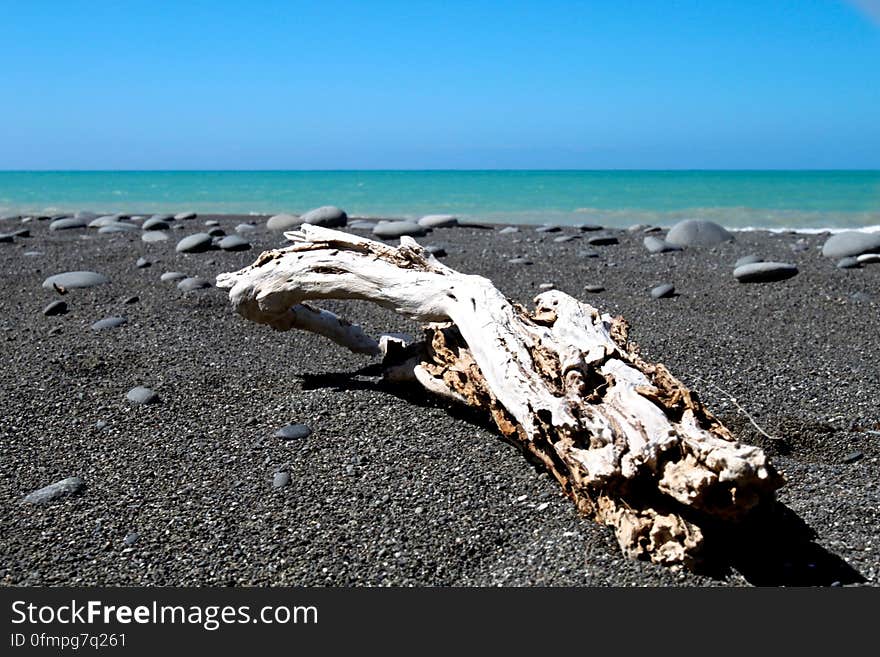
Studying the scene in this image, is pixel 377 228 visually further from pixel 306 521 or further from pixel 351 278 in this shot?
pixel 306 521

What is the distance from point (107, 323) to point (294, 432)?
2.74 metres

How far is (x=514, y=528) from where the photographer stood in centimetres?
296

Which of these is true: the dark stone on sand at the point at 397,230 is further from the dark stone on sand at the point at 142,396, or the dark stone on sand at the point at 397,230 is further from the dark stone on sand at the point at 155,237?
the dark stone on sand at the point at 142,396

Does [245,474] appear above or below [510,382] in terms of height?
below

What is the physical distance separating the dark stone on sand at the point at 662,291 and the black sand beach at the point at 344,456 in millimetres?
161

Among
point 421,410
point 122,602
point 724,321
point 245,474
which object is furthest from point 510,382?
point 724,321

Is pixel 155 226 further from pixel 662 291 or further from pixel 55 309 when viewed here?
pixel 662 291

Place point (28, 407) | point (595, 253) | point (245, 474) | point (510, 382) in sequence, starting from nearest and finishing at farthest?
1. point (510, 382)
2. point (245, 474)
3. point (28, 407)
4. point (595, 253)

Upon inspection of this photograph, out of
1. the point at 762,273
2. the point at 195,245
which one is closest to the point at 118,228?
the point at 195,245

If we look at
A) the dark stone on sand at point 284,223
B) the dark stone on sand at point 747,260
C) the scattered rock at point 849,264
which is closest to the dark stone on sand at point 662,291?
the dark stone on sand at point 747,260

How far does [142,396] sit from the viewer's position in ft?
14.3

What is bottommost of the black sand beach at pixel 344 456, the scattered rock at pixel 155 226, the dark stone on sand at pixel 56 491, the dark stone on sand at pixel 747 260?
the dark stone on sand at pixel 56 491

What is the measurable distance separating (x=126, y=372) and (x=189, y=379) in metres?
0.46

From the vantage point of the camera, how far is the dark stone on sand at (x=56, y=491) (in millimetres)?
3287
